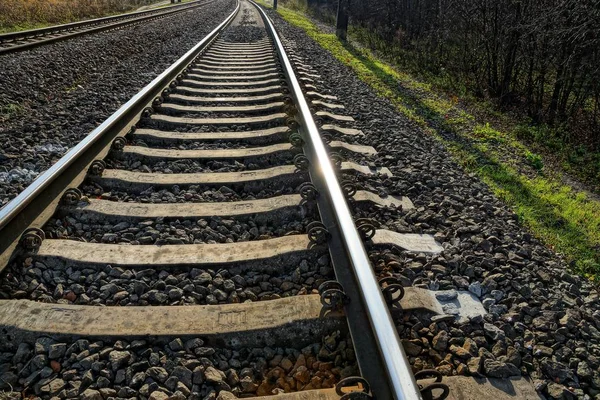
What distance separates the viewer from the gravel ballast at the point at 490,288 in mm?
1979

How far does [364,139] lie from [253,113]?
4.42 feet

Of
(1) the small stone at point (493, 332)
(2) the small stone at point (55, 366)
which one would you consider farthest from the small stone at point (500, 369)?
(2) the small stone at point (55, 366)

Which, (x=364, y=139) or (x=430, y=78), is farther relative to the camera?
(x=430, y=78)

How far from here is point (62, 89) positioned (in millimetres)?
6531

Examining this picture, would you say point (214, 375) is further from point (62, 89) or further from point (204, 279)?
point (62, 89)

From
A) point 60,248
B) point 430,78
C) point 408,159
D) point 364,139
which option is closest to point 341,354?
point 60,248

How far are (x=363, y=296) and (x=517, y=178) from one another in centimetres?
322

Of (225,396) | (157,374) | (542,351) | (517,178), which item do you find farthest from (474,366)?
(517,178)

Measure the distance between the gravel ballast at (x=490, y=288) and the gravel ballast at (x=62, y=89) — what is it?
2850mm

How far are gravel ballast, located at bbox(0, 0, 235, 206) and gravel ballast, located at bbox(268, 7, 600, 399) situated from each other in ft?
9.35

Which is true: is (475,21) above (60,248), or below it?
above

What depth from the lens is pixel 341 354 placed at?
194 cm

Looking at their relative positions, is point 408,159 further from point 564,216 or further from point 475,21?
point 475,21

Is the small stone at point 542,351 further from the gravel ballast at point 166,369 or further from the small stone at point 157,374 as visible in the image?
the small stone at point 157,374
